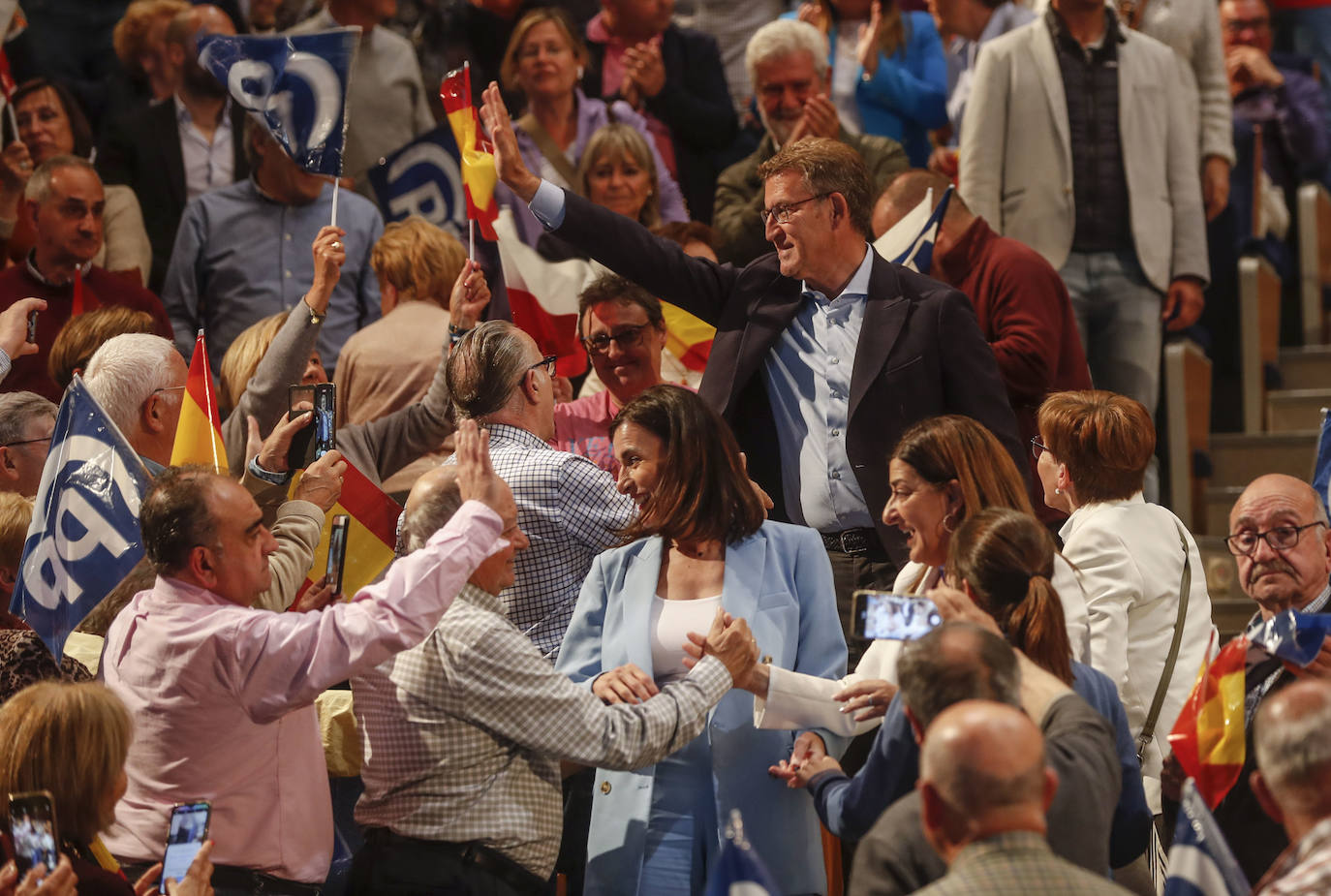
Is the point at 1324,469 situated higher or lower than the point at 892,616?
lower

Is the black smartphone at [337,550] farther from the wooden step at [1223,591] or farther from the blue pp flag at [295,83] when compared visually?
the wooden step at [1223,591]

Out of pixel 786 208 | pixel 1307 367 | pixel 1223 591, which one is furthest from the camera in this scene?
pixel 1307 367

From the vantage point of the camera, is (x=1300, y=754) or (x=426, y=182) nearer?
(x=1300, y=754)

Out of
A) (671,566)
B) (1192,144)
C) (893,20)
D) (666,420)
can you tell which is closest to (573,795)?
(671,566)

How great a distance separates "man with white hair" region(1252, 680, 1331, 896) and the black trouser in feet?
5.30

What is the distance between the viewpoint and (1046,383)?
5.97m

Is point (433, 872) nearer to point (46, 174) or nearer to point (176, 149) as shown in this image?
point (46, 174)

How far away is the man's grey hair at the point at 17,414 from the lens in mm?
5184

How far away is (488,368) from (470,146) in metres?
1.28

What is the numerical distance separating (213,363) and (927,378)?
3.74 m

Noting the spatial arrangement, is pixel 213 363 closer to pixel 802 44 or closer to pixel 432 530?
pixel 802 44

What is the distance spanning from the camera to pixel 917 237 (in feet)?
20.2

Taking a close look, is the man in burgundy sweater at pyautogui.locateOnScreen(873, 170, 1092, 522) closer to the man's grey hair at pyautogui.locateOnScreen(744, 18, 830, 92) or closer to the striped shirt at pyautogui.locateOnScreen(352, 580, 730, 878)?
the man's grey hair at pyautogui.locateOnScreen(744, 18, 830, 92)

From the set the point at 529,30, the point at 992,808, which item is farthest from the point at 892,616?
the point at 529,30
